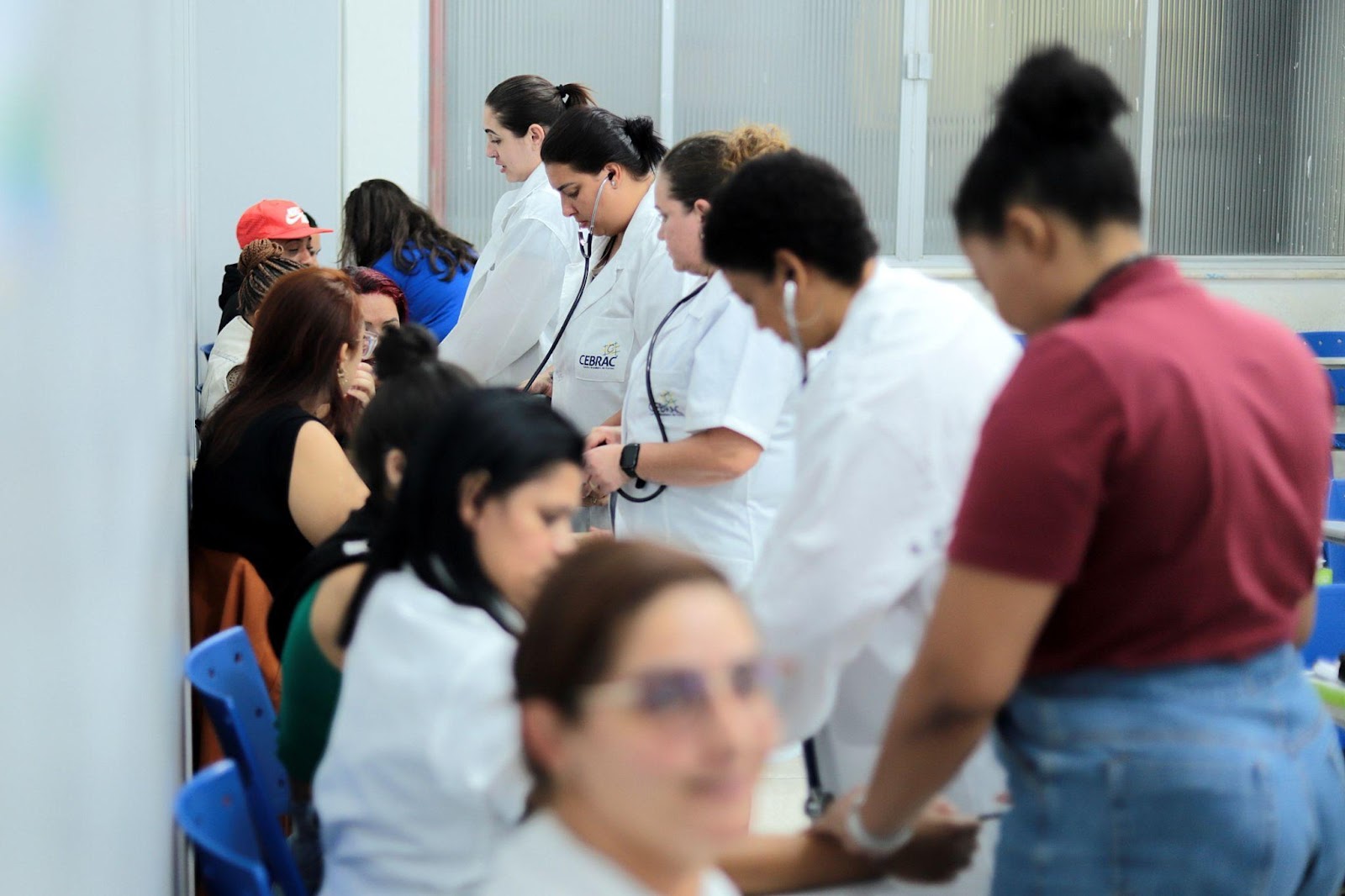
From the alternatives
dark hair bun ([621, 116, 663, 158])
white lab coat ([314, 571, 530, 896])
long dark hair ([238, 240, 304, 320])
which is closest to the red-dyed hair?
long dark hair ([238, 240, 304, 320])


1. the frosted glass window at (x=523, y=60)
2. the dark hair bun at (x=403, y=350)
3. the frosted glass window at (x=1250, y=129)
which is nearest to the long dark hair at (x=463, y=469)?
the dark hair bun at (x=403, y=350)

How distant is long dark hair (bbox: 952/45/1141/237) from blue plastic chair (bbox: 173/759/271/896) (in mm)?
889

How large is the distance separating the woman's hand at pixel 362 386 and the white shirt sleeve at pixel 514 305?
461mm

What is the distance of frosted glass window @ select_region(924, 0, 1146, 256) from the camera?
6758mm

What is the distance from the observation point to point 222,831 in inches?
55.1

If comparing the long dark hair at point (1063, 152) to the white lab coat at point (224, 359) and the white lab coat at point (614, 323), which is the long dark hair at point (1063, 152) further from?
the white lab coat at point (224, 359)

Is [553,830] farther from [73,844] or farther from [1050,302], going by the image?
[1050,302]

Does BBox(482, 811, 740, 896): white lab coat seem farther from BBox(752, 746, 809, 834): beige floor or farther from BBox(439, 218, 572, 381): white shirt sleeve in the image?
BBox(439, 218, 572, 381): white shirt sleeve

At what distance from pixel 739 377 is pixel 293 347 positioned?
849mm

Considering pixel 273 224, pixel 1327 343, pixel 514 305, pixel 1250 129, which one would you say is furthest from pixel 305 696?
pixel 1250 129

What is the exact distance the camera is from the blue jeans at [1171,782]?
1060 millimetres

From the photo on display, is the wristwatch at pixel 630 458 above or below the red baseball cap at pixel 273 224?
below

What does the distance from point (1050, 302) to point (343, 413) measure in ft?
6.18

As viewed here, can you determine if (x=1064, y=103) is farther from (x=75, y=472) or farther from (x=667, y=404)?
(x=667, y=404)
